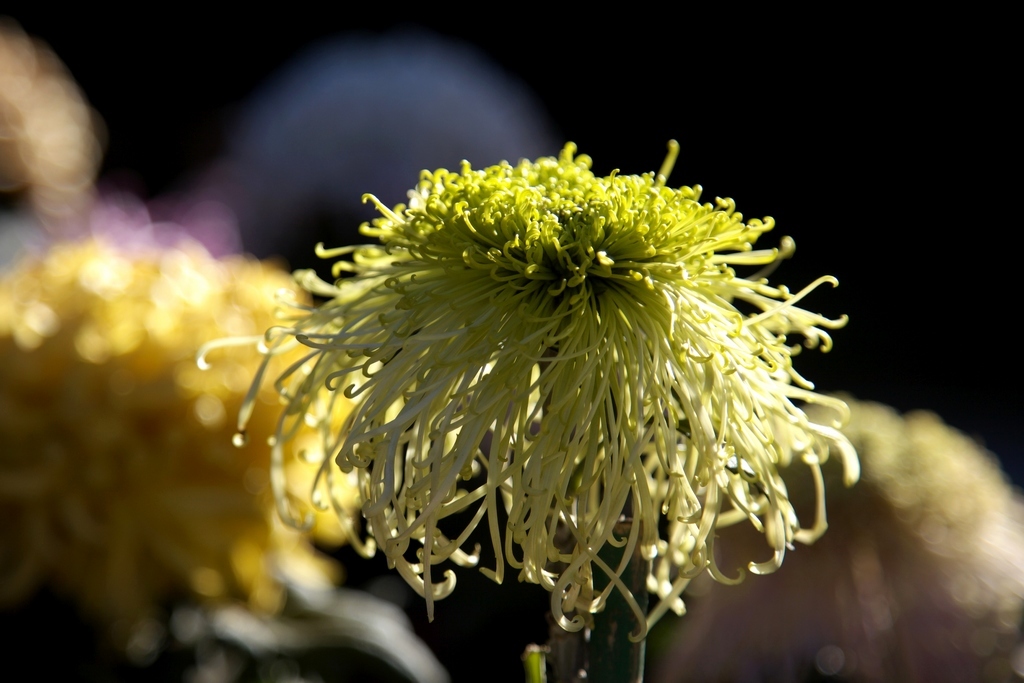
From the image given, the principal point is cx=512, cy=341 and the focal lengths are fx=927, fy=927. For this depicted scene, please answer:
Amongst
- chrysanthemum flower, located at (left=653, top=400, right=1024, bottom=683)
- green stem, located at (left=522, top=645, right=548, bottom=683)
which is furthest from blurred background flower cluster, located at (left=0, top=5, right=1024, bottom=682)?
green stem, located at (left=522, top=645, right=548, bottom=683)

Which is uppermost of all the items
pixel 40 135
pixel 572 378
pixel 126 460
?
pixel 572 378

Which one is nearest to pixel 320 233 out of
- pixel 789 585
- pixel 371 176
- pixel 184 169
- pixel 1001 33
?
pixel 371 176

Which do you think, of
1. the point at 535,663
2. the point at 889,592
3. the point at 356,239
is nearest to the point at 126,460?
the point at 535,663

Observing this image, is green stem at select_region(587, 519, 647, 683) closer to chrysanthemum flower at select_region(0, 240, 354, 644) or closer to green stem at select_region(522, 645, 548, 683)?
green stem at select_region(522, 645, 548, 683)

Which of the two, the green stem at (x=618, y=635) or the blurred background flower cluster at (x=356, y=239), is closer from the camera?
the green stem at (x=618, y=635)

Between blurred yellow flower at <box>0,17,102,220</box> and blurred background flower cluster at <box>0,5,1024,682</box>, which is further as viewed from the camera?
blurred yellow flower at <box>0,17,102,220</box>

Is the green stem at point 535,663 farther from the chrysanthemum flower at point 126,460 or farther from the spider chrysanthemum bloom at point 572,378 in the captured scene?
the chrysanthemum flower at point 126,460

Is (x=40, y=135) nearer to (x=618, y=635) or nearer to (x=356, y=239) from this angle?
(x=356, y=239)

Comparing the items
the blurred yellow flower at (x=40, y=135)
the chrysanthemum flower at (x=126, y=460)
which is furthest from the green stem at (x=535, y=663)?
the blurred yellow flower at (x=40, y=135)
